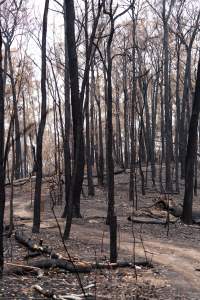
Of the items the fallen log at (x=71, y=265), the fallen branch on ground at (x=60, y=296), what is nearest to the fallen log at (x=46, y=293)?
the fallen branch on ground at (x=60, y=296)

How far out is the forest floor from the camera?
239 inches

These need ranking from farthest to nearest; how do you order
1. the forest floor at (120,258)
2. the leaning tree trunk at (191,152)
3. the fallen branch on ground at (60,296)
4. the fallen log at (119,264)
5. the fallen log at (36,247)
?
the leaning tree trunk at (191,152)
the fallen log at (36,247)
the fallen log at (119,264)
the forest floor at (120,258)
the fallen branch on ground at (60,296)

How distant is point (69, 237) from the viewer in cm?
1013

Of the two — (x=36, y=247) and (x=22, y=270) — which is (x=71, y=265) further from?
(x=36, y=247)

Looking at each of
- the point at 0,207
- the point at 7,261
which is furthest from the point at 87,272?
the point at 0,207

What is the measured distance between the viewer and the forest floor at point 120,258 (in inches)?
239

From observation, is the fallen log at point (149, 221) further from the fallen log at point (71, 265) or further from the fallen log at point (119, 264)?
the fallen log at point (71, 265)

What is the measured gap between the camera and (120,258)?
8297 millimetres

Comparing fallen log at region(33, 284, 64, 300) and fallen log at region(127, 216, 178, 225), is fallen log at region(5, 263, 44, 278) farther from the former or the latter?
fallen log at region(127, 216, 178, 225)

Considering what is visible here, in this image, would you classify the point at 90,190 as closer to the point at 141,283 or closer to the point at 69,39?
the point at 69,39

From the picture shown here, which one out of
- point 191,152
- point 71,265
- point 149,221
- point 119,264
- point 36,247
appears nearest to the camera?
point 71,265

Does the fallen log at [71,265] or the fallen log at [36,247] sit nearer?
the fallen log at [71,265]

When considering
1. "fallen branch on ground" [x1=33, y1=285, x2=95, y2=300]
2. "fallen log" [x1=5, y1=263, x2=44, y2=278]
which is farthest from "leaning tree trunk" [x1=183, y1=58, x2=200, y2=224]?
"fallen branch on ground" [x1=33, y1=285, x2=95, y2=300]

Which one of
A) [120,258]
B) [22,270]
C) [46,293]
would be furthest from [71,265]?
[120,258]
